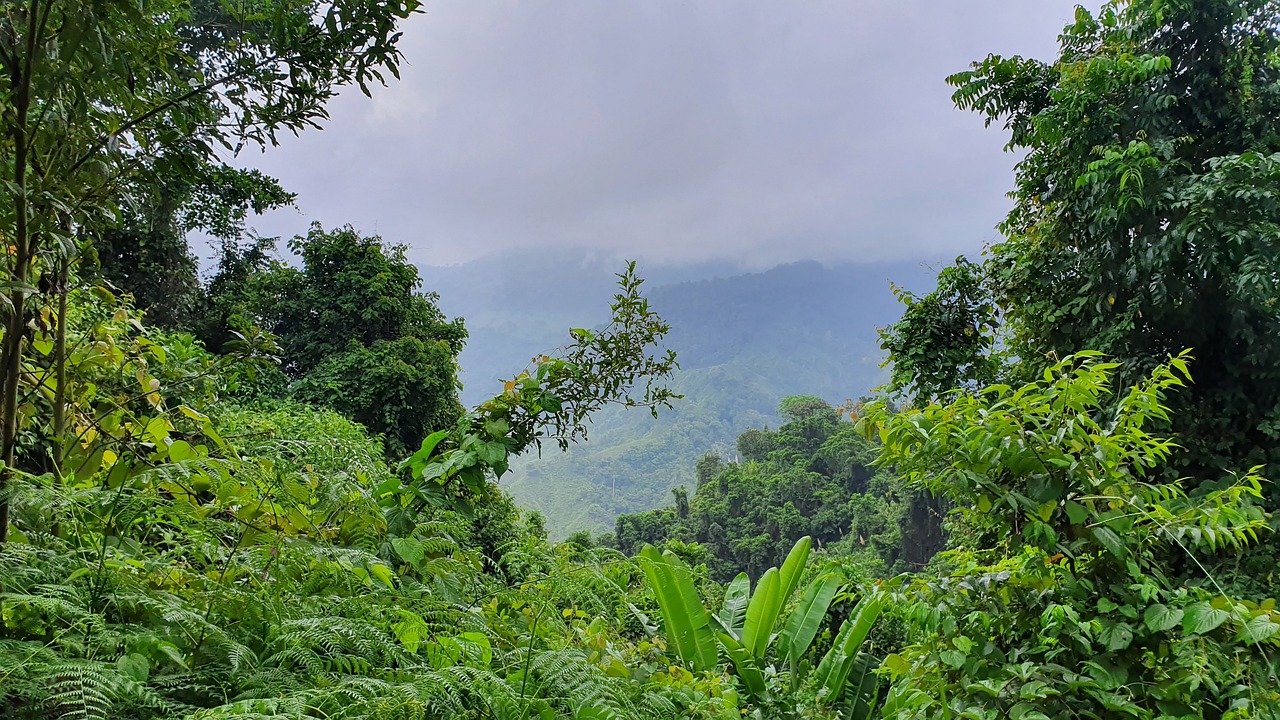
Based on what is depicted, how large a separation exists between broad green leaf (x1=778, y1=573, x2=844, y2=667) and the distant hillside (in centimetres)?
3289

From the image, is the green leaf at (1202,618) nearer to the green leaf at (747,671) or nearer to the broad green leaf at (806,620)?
the green leaf at (747,671)

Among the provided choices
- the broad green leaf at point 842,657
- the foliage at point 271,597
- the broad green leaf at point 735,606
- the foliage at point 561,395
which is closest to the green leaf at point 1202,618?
the foliage at point 271,597

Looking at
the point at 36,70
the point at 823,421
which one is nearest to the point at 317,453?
the point at 36,70

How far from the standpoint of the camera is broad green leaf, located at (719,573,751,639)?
3582 millimetres

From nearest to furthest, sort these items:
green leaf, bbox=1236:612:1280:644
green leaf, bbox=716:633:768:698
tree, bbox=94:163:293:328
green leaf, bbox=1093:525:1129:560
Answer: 1. green leaf, bbox=1236:612:1280:644
2. green leaf, bbox=1093:525:1129:560
3. green leaf, bbox=716:633:768:698
4. tree, bbox=94:163:293:328

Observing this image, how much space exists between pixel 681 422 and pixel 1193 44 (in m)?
56.2

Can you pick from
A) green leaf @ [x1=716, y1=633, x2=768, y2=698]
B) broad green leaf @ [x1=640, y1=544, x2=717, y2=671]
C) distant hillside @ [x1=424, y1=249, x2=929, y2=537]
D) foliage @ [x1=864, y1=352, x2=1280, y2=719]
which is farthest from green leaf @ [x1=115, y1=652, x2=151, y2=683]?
distant hillside @ [x1=424, y1=249, x2=929, y2=537]

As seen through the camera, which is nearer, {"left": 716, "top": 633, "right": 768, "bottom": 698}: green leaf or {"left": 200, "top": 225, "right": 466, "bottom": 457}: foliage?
{"left": 716, "top": 633, "right": 768, "bottom": 698}: green leaf

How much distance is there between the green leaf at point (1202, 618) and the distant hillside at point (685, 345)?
35.2 m

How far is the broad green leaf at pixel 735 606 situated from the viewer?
3582 millimetres

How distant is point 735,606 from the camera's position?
369cm

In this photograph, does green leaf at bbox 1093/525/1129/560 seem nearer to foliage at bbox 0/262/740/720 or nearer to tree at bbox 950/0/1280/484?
foliage at bbox 0/262/740/720

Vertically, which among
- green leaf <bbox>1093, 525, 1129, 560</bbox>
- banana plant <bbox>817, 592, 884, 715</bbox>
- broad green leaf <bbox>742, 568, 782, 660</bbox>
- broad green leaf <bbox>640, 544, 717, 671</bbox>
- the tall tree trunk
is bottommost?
banana plant <bbox>817, 592, 884, 715</bbox>

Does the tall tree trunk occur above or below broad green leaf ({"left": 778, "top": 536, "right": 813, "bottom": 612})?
above
